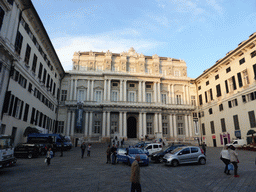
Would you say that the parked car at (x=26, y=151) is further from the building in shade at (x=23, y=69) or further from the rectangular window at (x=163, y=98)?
the rectangular window at (x=163, y=98)

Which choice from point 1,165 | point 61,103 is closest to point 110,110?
point 61,103

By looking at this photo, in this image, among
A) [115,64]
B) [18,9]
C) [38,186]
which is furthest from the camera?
[115,64]

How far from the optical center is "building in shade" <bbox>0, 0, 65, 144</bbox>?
A: 61.1 feet

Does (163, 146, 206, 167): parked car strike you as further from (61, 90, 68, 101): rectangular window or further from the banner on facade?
(61, 90, 68, 101): rectangular window

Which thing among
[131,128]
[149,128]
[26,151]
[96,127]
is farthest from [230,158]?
[131,128]

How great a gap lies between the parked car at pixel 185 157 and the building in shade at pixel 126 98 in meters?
25.7

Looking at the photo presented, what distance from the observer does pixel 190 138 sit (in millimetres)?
44281

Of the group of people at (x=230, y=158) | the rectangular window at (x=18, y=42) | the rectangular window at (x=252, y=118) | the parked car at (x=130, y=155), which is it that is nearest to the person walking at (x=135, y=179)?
the group of people at (x=230, y=158)

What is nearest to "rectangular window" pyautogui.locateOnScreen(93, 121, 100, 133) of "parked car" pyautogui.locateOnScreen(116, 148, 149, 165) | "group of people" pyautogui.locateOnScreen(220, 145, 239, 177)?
"parked car" pyautogui.locateOnScreen(116, 148, 149, 165)

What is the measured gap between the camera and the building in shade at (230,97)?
28938 mm

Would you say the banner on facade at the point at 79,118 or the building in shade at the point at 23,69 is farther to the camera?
the banner on facade at the point at 79,118

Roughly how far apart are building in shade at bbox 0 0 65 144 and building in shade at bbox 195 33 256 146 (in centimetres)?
3357

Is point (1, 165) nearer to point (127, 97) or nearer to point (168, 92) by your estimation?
point (127, 97)

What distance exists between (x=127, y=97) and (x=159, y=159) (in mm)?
29174
